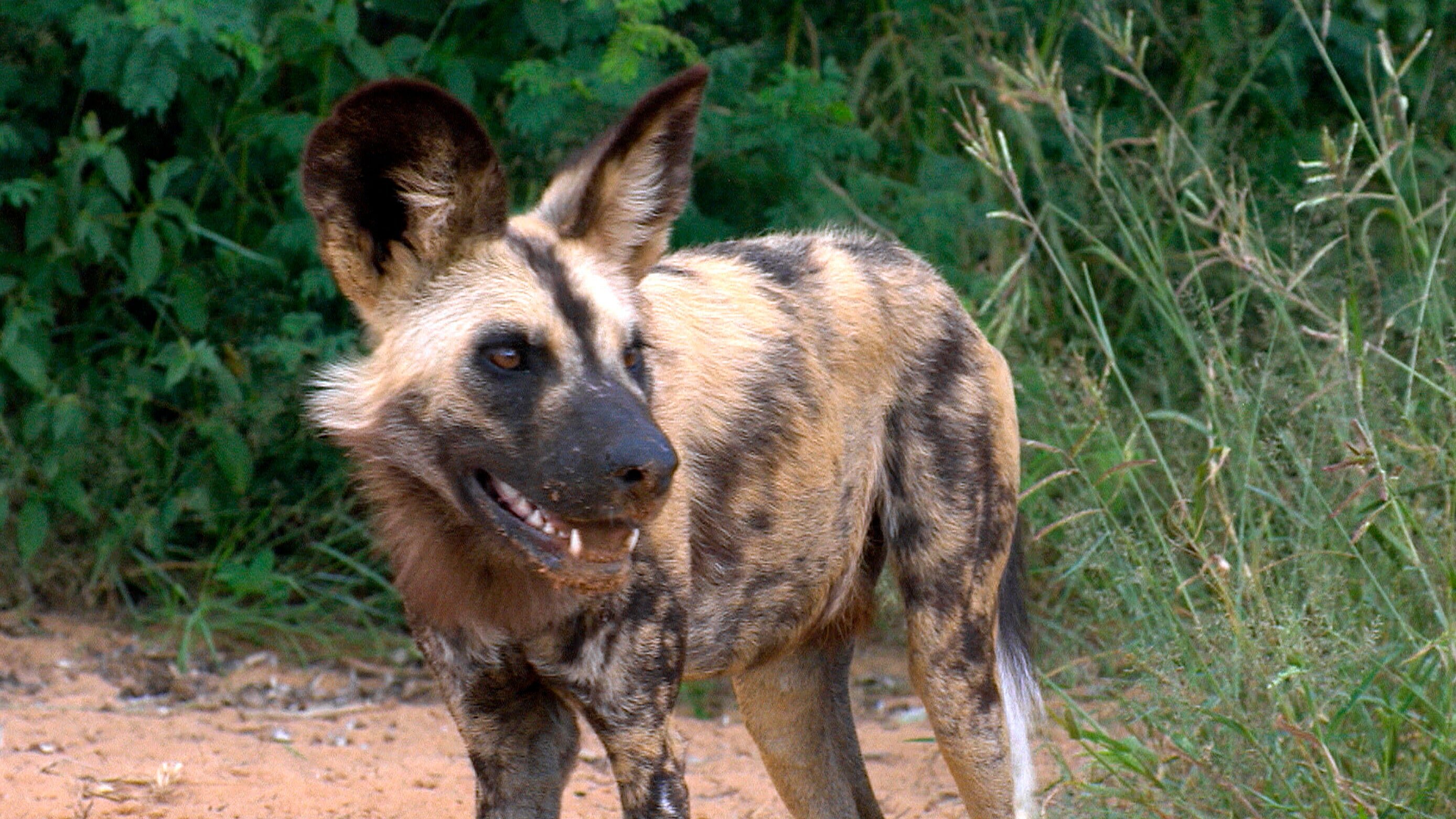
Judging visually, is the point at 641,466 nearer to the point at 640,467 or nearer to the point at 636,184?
the point at 640,467

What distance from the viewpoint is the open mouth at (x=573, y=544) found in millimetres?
2299

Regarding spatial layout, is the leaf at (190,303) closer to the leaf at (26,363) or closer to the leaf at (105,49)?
the leaf at (26,363)

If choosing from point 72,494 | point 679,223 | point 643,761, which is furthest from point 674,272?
point 72,494

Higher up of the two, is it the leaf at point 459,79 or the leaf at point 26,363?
the leaf at point 459,79

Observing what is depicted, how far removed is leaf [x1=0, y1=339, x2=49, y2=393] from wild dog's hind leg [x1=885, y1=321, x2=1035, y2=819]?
8.02ft

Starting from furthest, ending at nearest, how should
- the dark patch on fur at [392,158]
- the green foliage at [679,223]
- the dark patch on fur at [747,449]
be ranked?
1. the green foliage at [679,223]
2. the dark patch on fur at [747,449]
3. the dark patch on fur at [392,158]

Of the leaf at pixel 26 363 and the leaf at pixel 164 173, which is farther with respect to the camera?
the leaf at pixel 164 173

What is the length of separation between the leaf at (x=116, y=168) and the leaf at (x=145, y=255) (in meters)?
0.11

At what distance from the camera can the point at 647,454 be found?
221cm

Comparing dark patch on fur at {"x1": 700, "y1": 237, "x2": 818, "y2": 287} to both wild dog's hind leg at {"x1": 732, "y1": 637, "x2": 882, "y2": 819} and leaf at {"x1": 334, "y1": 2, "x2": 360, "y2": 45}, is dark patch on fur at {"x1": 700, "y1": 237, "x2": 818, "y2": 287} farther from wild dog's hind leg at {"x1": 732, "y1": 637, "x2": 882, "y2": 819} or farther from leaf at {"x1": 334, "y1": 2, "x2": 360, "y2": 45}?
leaf at {"x1": 334, "y1": 2, "x2": 360, "y2": 45}

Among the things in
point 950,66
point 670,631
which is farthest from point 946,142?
point 670,631

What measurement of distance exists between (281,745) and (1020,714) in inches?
72.9

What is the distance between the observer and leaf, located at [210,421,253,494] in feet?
14.8

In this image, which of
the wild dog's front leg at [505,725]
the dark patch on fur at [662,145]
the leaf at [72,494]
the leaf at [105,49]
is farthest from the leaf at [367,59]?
the wild dog's front leg at [505,725]
